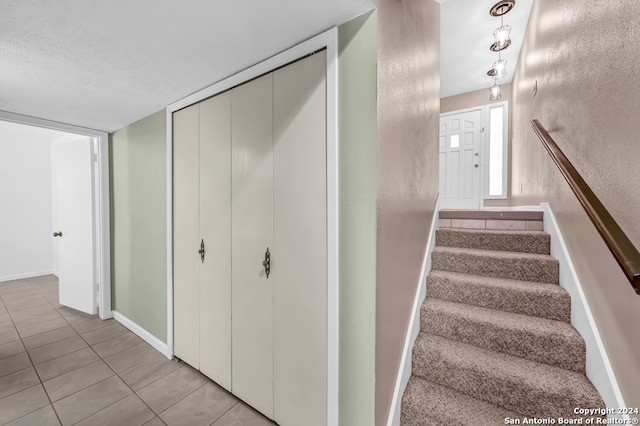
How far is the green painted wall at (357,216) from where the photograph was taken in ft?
3.98

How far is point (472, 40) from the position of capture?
3.09m

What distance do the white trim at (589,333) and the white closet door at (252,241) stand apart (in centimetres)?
166

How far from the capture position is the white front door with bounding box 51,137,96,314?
3.07 m

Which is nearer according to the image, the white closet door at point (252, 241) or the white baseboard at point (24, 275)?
the white closet door at point (252, 241)

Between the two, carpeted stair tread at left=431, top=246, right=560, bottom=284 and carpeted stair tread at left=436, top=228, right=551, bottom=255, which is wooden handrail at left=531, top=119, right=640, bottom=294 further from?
carpeted stair tread at left=436, top=228, right=551, bottom=255

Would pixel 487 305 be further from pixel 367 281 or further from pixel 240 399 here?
pixel 240 399

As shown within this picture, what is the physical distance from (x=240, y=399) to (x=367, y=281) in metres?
1.38

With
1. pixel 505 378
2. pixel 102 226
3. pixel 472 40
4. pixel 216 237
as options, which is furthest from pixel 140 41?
pixel 472 40

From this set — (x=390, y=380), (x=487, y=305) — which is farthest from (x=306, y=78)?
(x=487, y=305)

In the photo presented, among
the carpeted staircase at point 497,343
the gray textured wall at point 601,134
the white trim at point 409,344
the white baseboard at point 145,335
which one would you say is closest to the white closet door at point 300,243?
the white trim at point 409,344

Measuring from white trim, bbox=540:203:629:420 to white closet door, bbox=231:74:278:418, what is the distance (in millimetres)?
1659

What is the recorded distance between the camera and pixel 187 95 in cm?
212

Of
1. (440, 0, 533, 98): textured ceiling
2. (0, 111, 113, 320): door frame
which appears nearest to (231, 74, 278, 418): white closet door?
(440, 0, 533, 98): textured ceiling

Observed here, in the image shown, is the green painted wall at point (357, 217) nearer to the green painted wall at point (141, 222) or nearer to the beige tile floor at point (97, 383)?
the beige tile floor at point (97, 383)
